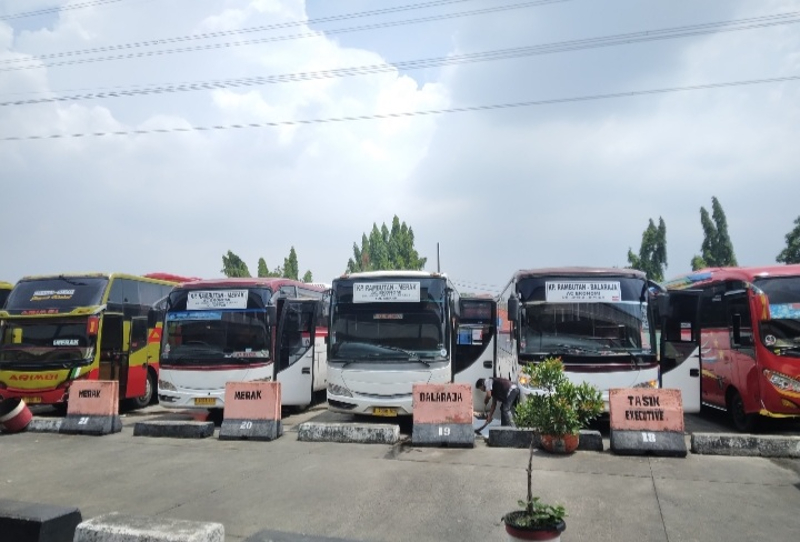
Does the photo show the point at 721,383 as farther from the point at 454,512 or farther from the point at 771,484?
the point at 454,512

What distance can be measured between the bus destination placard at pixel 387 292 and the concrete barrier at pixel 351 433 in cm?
265

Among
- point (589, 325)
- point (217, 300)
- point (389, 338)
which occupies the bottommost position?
point (389, 338)

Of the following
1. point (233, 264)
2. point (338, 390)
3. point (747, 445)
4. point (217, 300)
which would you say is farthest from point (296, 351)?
point (233, 264)

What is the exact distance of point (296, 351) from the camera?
1364cm

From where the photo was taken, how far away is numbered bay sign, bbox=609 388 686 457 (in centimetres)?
884

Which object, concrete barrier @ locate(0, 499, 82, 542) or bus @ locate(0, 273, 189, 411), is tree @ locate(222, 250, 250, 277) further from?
concrete barrier @ locate(0, 499, 82, 542)

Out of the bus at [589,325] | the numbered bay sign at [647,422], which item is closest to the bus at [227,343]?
the bus at [589,325]

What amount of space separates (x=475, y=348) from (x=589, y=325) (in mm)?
2696

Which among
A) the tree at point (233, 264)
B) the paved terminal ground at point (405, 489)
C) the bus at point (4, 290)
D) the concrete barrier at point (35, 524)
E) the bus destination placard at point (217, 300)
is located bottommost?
the paved terminal ground at point (405, 489)

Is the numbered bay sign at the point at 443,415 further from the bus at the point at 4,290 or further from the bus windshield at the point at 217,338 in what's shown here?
the bus at the point at 4,290

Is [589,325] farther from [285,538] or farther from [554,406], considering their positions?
[285,538]

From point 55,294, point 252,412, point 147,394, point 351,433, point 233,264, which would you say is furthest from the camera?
point 233,264

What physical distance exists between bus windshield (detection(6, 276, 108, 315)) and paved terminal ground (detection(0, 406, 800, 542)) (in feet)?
15.0

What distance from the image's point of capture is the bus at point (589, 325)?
1065 centimetres
